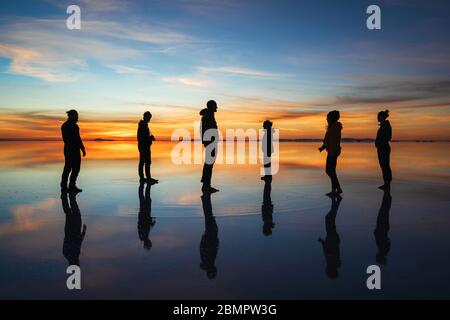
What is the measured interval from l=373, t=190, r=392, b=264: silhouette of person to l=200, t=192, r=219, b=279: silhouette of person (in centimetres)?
210

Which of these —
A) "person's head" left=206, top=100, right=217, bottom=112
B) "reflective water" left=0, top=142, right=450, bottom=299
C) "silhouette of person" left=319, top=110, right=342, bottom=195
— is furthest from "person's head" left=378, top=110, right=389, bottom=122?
"person's head" left=206, top=100, right=217, bottom=112

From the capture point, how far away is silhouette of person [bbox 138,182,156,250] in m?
5.82

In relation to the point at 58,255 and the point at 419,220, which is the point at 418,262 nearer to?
the point at 419,220

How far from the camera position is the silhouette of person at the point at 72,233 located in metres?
5.13

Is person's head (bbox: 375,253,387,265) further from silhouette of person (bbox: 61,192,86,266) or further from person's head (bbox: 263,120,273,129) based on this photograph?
person's head (bbox: 263,120,273,129)

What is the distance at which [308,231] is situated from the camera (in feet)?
20.7

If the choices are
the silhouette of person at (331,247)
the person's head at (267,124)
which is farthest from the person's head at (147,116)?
the silhouette of person at (331,247)

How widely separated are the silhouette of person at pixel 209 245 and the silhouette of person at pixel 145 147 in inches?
195

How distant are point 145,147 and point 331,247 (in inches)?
327

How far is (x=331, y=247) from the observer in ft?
17.8

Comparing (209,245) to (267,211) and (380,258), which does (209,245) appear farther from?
(267,211)

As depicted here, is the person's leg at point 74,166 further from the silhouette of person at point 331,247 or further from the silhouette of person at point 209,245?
the silhouette of person at point 331,247
